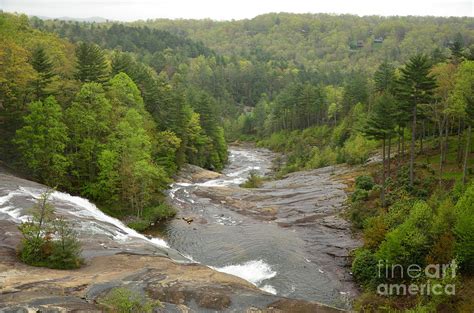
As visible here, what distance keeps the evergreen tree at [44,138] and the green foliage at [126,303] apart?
24.2 metres

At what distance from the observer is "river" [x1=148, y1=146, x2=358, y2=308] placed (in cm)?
3472

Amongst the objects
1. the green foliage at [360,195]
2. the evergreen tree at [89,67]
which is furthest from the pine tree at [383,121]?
the evergreen tree at [89,67]

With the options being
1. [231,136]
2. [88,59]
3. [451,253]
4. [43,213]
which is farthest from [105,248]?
[231,136]

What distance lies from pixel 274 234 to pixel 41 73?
3024 centimetres

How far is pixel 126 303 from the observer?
22.2 meters

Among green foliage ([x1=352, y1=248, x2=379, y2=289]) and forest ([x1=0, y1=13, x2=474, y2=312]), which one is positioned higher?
forest ([x1=0, y1=13, x2=474, y2=312])

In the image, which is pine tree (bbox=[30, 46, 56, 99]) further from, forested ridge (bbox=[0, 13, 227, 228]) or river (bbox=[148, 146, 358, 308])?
river (bbox=[148, 146, 358, 308])

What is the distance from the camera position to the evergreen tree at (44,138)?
4512 cm

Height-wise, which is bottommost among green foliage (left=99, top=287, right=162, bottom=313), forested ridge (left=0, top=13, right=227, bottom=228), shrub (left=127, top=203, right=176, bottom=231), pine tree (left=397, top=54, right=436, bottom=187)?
shrub (left=127, top=203, right=176, bottom=231)

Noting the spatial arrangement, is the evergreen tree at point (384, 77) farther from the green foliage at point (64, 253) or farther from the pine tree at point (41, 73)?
the green foliage at point (64, 253)

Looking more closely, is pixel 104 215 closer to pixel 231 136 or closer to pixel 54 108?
pixel 54 108

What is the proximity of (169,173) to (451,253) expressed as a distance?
43.2m

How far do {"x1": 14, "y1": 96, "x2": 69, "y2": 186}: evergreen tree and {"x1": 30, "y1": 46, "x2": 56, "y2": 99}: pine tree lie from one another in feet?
7.99

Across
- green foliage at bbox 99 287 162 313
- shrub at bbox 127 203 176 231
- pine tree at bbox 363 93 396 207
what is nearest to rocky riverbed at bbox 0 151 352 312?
green foliage at bbox 99 287 162 313
